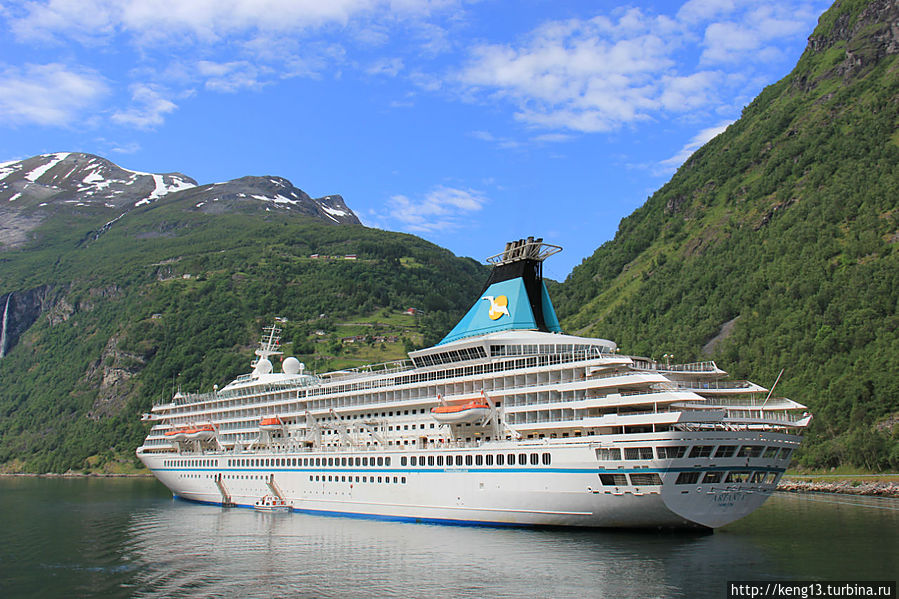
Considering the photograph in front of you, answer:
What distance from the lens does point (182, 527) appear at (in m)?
41.3

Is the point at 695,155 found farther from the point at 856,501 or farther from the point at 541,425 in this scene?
the point at 541,425

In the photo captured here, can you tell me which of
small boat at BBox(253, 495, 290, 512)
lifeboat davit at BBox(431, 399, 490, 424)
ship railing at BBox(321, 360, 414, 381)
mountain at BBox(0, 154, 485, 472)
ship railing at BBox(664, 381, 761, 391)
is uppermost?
mountain at BBox(0, 154, 485, 472)

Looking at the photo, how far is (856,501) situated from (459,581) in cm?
3881

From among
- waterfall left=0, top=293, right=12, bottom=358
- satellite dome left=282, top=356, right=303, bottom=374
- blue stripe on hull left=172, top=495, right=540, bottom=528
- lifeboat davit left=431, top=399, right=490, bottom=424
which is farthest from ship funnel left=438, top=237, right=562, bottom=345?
waterfall left=0, top=293, right=12, bottom=358

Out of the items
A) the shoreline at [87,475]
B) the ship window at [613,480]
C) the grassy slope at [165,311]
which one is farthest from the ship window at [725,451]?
the shoreline at [87,475]

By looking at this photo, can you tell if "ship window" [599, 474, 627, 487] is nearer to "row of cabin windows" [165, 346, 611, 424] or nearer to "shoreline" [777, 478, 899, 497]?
"row of cabin windows" [165, 346, 611, 424]

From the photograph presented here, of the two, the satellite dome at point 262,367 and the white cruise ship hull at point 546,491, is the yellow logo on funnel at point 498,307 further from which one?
the satellite dome at point 262,367

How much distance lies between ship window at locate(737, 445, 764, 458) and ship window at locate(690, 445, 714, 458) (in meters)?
1.94

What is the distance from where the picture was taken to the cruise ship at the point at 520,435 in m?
30.6

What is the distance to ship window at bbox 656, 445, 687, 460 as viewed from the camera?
2956cm

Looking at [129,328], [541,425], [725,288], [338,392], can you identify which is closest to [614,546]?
[541,425]

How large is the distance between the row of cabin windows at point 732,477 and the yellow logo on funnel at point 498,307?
15328mm

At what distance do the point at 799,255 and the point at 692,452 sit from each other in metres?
75.9

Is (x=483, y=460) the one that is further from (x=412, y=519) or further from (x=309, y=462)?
(x=309, y=462)
